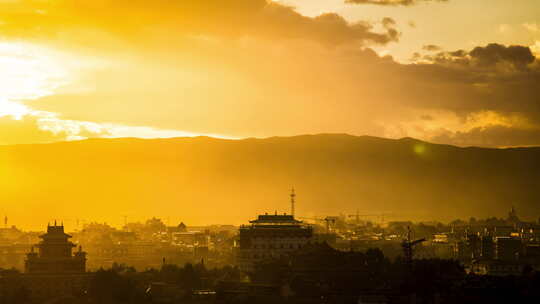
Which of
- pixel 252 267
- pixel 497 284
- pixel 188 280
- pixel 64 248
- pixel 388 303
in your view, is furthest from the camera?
pixel 252 267

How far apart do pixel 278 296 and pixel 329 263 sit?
60.4 feet

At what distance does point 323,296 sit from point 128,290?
18358 millimetres

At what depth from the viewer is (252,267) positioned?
19475cm

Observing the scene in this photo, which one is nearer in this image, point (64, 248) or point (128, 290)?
point (128, 290)

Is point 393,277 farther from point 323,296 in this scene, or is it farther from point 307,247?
point 307,247

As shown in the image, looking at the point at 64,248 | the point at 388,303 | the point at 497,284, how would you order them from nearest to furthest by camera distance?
the point at 388,303
the point at 497,284
the point at 64,248

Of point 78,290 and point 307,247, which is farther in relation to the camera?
point 307,247

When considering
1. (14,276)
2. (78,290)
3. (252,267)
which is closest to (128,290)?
(78,290)

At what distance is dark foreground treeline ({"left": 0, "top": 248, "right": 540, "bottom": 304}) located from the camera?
142 metres

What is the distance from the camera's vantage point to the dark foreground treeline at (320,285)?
142000 mm

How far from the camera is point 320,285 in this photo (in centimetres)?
15300

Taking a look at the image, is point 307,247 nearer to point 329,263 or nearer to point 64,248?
point 329,263

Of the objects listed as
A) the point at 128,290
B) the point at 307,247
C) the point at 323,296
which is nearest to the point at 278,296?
the point at 323,296

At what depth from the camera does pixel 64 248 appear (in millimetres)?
→ 171375
